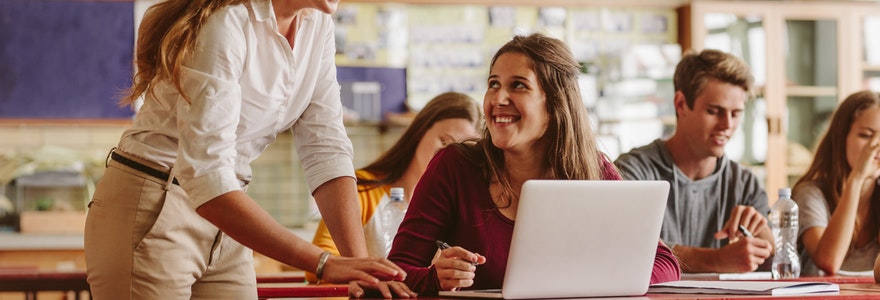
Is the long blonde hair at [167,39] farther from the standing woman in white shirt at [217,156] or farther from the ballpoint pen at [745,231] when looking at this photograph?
the ballpoint pen at [745,231]

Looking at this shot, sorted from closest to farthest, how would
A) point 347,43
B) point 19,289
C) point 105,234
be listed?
point 105,234, point 19,289, point 347,43

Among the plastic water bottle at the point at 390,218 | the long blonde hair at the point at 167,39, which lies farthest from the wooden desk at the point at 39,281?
the long blonde hair at the point at 167,39

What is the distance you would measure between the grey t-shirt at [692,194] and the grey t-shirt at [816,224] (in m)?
0.12

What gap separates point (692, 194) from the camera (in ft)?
9.75

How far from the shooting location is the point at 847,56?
6199mm

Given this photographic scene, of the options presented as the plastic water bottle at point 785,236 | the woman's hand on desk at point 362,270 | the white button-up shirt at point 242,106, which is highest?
the white button-up shirt at point 242,106

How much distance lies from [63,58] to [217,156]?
13.6ft

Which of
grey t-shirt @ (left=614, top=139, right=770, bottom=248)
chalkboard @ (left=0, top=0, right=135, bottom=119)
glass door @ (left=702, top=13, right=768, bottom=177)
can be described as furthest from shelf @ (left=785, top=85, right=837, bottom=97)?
chalkboard @ (left=0, top=0, right=135, bottom=119)

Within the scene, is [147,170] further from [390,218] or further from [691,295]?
[390,218]

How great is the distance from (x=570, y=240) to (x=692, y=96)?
155cm

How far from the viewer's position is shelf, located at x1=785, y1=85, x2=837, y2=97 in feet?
20.3

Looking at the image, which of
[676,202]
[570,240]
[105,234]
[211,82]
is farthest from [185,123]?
[676,202]

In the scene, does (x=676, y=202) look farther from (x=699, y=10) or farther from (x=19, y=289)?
(x=699, y=10)

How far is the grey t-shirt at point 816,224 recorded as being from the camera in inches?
120
